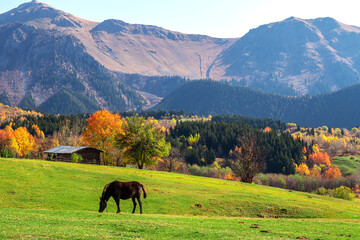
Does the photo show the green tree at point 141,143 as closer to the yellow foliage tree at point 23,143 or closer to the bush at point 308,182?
the bush at point 308,182

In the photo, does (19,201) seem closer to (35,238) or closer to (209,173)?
(35,238)

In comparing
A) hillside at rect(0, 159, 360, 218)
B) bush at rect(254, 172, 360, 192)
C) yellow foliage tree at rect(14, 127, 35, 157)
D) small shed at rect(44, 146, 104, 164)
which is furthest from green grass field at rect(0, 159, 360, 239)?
yellow foliage tree at rect(14, 127, 35, 157)

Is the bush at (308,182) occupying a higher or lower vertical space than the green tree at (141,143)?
lower

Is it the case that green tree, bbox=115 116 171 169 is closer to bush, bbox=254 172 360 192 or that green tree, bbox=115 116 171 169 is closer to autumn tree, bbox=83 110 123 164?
autumn tree, bbox=83 110 123 164

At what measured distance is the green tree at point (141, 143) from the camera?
93.6m

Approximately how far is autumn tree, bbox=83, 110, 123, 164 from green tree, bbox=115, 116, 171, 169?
48.0 ft

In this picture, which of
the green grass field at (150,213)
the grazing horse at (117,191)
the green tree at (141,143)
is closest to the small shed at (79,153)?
the green tree at (141,143)

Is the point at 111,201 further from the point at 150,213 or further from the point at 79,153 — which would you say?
the point at 79,153

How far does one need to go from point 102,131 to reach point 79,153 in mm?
11077

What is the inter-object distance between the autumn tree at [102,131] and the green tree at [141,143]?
576 inches

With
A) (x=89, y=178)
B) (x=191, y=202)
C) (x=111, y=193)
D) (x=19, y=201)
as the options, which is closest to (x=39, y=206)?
(x=19, y=201)

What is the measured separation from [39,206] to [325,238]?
29.8 metres

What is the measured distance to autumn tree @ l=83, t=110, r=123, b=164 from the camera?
111125 mm

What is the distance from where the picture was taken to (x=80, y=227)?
23.9m
